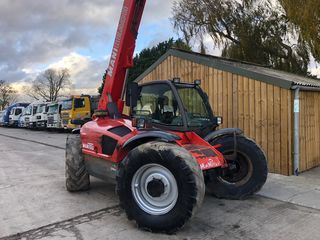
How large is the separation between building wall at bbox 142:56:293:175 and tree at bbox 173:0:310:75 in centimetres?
965

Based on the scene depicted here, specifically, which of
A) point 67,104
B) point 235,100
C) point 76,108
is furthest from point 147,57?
point 235,100

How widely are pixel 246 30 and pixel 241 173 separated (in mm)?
15493

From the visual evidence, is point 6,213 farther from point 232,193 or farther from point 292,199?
→ point 292,199

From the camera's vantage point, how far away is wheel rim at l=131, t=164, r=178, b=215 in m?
4.82

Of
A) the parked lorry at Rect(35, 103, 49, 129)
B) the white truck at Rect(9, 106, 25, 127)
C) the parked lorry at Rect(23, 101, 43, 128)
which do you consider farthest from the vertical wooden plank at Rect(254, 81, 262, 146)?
the white truck at Rect(9, 106, 25, 127)

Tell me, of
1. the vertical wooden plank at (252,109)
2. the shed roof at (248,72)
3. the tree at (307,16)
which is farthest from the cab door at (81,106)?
the vertical wooden plank at (252,109)

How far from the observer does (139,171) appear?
5039 millimetres

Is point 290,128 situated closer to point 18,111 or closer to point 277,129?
point 277,129

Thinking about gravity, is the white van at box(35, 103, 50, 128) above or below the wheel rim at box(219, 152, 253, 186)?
above

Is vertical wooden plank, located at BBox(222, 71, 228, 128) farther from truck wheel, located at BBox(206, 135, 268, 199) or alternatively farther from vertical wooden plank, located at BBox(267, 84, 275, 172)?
truck wheel, located at BBox(206, 135, 268, 199)

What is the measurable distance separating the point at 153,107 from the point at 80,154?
1.85 meters

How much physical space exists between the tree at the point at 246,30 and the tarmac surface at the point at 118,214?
1267 centimetres

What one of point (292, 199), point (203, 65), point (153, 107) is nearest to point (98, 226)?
point (153, 107)

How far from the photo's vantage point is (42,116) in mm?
24250
